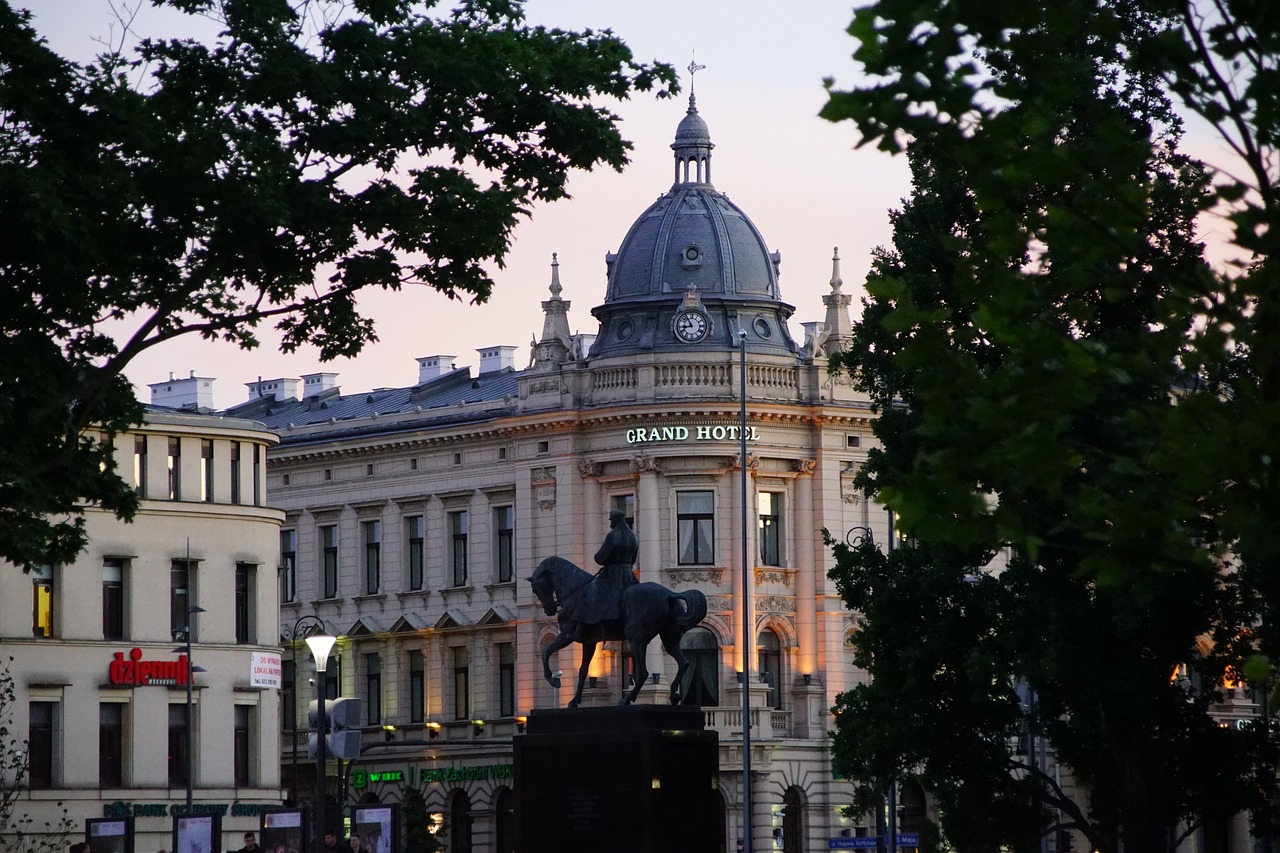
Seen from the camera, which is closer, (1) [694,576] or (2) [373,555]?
(1) [694,576]

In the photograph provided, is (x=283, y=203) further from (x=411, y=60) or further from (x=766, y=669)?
(x=766, y=669)

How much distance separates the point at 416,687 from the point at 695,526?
13026 millimetres

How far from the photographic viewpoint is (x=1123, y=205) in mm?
11461

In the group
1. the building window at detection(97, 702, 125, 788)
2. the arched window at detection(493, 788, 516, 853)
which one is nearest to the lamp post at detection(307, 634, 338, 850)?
the building window at detection(97, 702, 125, 788)

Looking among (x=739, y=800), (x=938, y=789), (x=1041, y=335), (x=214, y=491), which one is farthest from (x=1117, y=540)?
(x=739, y=800)

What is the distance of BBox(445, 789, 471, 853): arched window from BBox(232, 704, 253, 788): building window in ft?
46.1

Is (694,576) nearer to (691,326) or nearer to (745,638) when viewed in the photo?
(745,638)

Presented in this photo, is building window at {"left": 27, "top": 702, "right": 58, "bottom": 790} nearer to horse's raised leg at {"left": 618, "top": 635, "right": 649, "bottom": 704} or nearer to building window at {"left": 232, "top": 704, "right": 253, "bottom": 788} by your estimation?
building window at {"left": 232, "top": 704, "right": 253, "bottom": 788}

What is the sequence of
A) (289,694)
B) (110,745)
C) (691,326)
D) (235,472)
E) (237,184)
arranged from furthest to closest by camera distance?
(289,694) → (691,326) → (235,472) → (110,745) → (237,184)

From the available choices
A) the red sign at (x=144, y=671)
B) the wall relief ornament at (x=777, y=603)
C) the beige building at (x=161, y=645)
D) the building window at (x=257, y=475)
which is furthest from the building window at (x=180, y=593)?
the wall relief ornament at (x=777, y=603)

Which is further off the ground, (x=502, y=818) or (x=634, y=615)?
(x=634, y=615)

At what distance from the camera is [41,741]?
6612cm

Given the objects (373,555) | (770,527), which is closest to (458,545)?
(373,555)

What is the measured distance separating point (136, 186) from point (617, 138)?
18.4 feet
